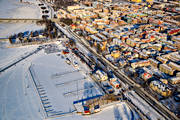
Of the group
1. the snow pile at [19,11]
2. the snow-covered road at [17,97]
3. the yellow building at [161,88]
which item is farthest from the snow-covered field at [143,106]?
the snow pile at [19,11]

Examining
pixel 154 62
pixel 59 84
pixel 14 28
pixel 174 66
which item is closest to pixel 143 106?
pixel 154 62

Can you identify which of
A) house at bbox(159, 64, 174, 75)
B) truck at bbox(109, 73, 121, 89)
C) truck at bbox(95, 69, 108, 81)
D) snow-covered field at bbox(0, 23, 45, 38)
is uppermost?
snow-covered field at bbox(0, 23, 45, 38)

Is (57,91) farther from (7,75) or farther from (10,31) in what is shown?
(10,31)

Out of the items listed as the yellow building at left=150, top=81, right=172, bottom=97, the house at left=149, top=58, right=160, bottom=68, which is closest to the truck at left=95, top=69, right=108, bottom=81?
the yellow building at left=150, top=81, right=172, bottom=97

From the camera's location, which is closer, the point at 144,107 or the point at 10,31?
the point at 144,107

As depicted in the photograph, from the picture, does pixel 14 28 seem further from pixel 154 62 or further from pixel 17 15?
pixel 154 62

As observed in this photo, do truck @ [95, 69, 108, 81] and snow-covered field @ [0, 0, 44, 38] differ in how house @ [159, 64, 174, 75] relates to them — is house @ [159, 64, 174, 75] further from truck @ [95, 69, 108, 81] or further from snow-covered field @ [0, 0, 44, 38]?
snow-covered field @ [0, 0, 44, 38]

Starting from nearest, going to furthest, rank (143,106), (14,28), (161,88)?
(143,106), (161,88), (14,28)

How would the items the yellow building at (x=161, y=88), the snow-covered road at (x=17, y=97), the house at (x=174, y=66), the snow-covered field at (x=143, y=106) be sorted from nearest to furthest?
the snow-covered field at (x=143, y=106)
the snow-covered road at (x=17, y=97)
the yellow building at (x=161, y=88)
the house at (x=174, y=66)

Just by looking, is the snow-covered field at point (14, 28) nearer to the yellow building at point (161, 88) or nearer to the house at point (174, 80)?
the yellow building at point (161, 88)

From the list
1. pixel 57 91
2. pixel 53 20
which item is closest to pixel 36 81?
pixel 57 91

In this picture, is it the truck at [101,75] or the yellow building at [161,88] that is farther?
the truck at [101,75]
